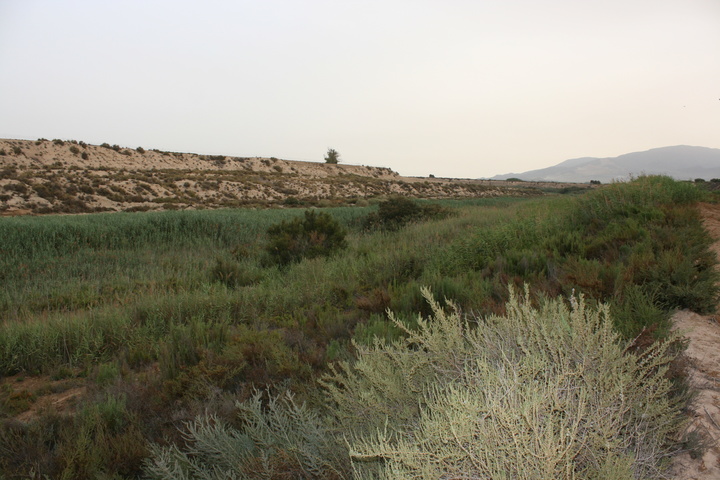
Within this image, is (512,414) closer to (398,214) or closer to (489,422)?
(489,422)

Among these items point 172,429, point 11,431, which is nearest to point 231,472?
point 172,429

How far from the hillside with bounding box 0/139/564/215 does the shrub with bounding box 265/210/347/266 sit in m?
18.9

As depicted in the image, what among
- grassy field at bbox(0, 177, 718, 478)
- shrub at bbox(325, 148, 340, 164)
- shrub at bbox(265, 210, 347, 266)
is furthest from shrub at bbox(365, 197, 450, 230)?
shrub at bbox(325, 148, 340, 164)

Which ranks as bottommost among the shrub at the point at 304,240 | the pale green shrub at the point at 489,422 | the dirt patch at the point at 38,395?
the dirt patch at the point at 38,395

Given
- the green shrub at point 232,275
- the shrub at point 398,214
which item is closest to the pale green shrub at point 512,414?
the green shrub at point 232,275

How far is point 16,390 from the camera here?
14.6 feet

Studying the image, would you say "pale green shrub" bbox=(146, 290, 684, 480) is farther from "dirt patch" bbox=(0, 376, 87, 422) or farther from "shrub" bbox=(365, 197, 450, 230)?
"shrub" bbox=(365, 197, 450, 230)

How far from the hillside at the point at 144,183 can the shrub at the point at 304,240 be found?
18866 mm

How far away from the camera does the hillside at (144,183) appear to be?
27141 millimetres

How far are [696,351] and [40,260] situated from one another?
13720 millimetres

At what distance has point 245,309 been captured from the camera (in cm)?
629

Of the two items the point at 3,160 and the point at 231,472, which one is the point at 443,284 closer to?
the point at 231,472

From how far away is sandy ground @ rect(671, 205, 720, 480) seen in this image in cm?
208

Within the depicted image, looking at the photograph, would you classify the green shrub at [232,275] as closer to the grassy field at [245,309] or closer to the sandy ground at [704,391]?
the grassy field at [245,309]
